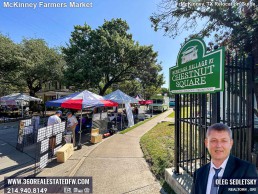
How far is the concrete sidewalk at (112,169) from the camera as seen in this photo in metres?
4.48

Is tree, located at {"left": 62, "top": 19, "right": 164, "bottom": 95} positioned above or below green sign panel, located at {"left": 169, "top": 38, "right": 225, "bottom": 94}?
above

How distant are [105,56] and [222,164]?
60.0ft

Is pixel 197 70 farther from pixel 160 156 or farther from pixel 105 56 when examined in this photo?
pixel 105 56

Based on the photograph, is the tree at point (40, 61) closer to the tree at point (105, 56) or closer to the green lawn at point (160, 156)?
the tree at point (105, 56)

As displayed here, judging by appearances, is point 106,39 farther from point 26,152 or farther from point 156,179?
point 156,179

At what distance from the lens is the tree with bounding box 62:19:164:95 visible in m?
18.5

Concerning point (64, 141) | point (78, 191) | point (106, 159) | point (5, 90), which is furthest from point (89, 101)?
point (5, 90)

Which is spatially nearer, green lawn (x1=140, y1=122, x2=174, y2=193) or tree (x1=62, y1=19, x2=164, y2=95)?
green lawn (x1=140, y1=122, x2=174, y2=193)

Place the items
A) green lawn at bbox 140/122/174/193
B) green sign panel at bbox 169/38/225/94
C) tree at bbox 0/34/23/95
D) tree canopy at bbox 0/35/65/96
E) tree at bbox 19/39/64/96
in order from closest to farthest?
green sign panel at bbox 169/38/225/94 → green lawn at bbox 140/122/174/193 → tree at bbox 0/34/23/95 → tree canopy at bbox 0/35/65/96 → tree at bbox 19/39/64/96

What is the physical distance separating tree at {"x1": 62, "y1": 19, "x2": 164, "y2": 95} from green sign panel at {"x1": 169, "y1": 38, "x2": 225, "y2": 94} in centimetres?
1464

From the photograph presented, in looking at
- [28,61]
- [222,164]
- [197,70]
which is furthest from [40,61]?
[222,164]

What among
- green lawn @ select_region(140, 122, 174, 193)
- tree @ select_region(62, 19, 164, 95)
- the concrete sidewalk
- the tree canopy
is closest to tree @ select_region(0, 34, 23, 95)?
the tree canopy

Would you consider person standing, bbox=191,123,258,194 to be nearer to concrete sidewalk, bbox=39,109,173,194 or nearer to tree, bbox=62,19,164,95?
concrete sidewalk, bbox=39,109,173,194

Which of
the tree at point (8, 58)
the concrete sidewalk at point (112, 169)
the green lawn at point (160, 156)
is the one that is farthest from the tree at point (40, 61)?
the green lawn at point (160, 156)
